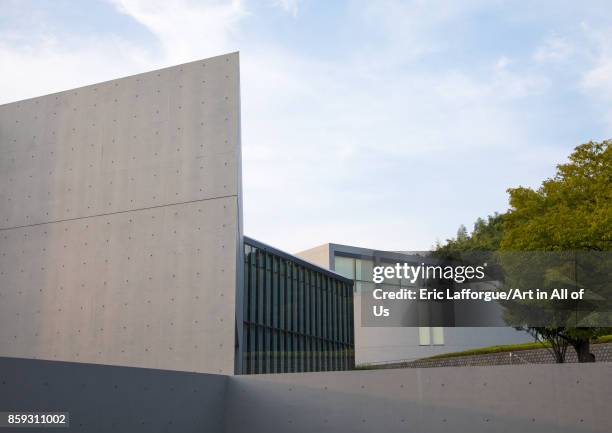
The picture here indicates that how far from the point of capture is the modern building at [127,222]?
1363cm

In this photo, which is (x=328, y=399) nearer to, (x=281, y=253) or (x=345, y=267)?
(x=281, y=253)

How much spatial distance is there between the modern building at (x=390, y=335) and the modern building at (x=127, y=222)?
26.3 m

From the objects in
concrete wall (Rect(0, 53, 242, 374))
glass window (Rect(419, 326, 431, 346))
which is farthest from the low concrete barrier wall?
glass window (Rect(419, 326, 431, 346))

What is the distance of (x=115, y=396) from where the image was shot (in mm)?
8977

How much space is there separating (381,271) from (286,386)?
35.4m

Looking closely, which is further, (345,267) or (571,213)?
(345,267)

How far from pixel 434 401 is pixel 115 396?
467cm

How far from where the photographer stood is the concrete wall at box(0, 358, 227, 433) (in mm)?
7707

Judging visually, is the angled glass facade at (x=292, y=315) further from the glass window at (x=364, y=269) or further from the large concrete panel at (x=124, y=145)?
the large concrete panel at (x=124, y=145)

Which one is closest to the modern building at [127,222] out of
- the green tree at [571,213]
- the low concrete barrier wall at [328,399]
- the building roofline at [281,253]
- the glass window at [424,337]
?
the low concrete barrier wall at [328,399]

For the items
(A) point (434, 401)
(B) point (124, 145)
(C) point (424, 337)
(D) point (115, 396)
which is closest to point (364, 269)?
(C) point (424, 337)

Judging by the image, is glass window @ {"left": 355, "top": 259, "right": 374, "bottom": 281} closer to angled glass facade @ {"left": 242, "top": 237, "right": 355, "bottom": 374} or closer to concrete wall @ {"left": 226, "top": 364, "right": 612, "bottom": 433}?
angled glass facade @ {"left": 242, "top": 237, "right": 355, "bottom": 374}

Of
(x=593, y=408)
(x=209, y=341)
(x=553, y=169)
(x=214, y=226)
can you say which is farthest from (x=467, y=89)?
(x=593, y=408)

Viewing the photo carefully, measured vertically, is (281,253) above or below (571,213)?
below
